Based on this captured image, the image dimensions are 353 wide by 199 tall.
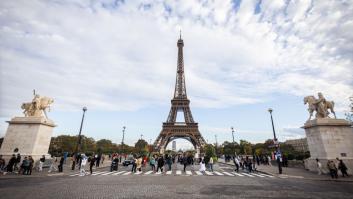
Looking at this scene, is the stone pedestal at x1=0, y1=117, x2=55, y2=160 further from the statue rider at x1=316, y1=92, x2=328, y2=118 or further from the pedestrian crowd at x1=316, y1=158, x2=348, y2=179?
the statue rider at x1=316, y1=92, x2=328, y2=118

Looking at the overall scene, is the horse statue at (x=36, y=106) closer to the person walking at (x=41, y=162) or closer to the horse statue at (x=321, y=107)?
the person walking at (x=41, y=162)

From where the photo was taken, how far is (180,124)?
73438mm

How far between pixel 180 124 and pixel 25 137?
56071mm

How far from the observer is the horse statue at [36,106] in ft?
70.4

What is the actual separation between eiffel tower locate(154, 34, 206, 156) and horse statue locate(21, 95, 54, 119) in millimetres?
45398

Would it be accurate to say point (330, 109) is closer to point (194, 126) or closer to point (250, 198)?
point (250, 198)

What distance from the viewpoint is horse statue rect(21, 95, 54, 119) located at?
845 inches

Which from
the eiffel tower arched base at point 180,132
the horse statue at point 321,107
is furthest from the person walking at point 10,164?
the eiffel tower arched base at point 180,132

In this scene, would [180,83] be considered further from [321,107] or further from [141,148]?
[321,107]

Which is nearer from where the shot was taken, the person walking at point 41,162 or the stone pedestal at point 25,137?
the person walking at point 41,162

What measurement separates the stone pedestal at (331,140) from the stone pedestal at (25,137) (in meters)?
28.0

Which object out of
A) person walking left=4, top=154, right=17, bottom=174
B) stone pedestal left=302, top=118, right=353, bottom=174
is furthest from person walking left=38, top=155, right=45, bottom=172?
stone pedestal left=302, top=118, right=353, bottom=174

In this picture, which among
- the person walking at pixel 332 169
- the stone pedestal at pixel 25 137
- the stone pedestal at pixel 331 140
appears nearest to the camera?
the person walking at pixel 332 169

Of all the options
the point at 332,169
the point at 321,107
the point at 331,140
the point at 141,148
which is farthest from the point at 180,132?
the point at 332,169
